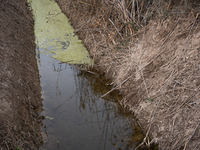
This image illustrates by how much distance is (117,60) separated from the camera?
143 inches

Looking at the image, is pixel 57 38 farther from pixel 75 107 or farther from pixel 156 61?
pixel 156 61

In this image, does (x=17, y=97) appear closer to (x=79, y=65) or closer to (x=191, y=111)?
(x=79, y=65)

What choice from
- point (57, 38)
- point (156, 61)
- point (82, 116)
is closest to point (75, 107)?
point (82, 116)

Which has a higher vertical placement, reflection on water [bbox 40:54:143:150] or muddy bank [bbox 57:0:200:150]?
muddy bank [bbox 57:0:200:150]

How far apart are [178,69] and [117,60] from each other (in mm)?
1291

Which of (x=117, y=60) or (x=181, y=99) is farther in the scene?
(x=117, y=60)

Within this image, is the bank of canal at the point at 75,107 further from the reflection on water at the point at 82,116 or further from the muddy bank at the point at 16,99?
the muddy bank at the point at 16,99

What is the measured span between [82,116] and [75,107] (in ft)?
0.83

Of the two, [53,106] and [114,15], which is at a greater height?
[114,15]

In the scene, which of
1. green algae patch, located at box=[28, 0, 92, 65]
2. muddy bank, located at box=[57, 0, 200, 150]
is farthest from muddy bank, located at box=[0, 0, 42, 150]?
muddy bank, located at box=[57, 0, 200, 150]

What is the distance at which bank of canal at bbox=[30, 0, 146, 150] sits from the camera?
2500 mm

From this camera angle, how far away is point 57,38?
508 centimetres

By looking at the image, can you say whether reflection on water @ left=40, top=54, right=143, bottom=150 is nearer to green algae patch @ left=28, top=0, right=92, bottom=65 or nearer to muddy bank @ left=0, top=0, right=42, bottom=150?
muddy bank @ left=0, top=0, right=42, bottom=150

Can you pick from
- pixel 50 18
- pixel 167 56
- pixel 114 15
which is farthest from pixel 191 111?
pixel 50 18
